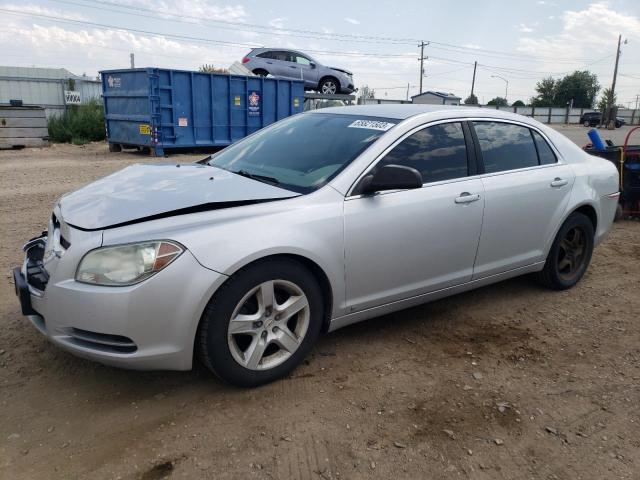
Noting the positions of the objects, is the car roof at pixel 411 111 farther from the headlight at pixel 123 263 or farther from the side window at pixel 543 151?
the headlight at pixel 123 263

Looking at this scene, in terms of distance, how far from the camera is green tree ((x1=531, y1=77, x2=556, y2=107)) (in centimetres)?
8181

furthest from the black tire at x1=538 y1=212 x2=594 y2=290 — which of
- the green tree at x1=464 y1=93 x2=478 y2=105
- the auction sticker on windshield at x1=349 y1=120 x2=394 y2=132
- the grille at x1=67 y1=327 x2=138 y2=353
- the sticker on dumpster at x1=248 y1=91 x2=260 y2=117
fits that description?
the green tree at x1=464 y1=93 x2=478 y2=105

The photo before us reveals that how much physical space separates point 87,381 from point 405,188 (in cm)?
213

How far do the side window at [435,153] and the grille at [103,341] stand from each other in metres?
1.79

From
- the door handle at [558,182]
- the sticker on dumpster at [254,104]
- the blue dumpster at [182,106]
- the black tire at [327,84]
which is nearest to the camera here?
the door handle at [558,182]

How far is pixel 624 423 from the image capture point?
9.16 ft

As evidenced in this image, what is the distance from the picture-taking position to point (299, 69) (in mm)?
20219

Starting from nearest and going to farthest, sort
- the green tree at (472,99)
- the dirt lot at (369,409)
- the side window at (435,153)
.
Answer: the dirt lot at (369,409)
the side window at (435,153)
the green tree at (472,99)

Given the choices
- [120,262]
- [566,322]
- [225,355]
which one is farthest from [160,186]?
[566,322]

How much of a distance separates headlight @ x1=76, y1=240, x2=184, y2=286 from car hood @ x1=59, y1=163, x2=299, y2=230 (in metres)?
0.17

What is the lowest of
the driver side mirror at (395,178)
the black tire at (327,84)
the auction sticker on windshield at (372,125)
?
the driver side mirror at (395,178)

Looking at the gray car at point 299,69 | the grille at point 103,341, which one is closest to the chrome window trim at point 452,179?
the grille at point 103,341

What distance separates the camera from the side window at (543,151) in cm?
434

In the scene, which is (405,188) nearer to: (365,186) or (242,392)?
(365,186)
